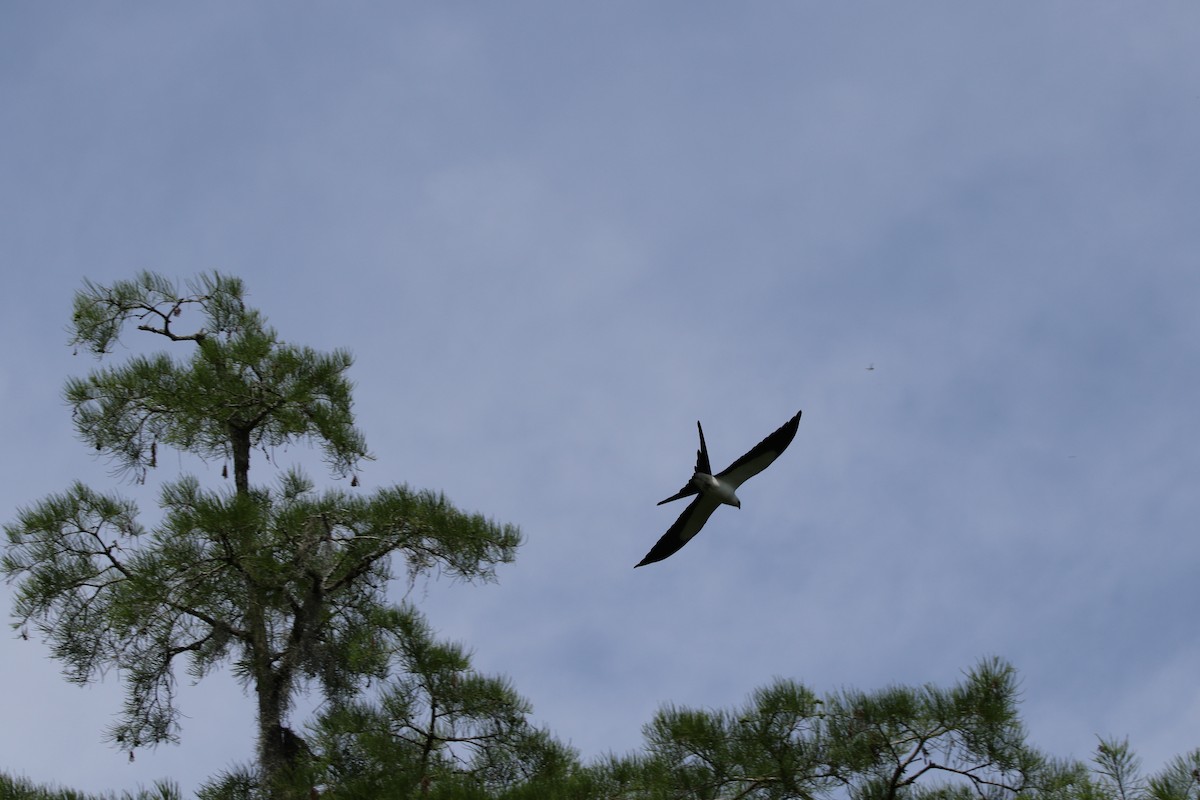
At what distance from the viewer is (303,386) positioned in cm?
605

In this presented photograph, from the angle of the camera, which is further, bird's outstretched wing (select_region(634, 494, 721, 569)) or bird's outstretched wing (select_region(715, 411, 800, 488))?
bird's outstretched wing (select_region(634, 494, 721, 569))

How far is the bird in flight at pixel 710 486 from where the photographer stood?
5.62 m

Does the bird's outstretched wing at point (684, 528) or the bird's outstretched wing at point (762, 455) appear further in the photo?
the bird's outstretched wing at point (684, 528)

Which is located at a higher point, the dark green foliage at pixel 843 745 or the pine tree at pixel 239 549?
the pine tree at pixel 239 549

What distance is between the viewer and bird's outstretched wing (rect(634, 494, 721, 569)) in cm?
586

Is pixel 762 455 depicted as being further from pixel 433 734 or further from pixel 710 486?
pixel 433 734

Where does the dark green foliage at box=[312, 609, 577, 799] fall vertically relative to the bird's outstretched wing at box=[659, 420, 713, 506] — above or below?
below

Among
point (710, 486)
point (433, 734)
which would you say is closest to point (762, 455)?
point (710, 486)

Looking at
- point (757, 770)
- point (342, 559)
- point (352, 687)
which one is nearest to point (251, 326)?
point (342, 559)

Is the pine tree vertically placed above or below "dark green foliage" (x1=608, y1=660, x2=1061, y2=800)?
above

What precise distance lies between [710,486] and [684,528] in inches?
13.4

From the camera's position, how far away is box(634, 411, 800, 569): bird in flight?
562 centimetres

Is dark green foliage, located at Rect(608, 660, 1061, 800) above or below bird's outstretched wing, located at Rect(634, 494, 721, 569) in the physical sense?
below

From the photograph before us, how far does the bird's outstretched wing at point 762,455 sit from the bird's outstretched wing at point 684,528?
0.18 meters
